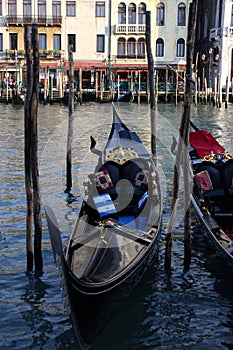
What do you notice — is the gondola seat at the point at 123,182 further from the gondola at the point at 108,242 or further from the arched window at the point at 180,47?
the arched window at the point at 180,47

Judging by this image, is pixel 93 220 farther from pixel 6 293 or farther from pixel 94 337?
pixel 94 337

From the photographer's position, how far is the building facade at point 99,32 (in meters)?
20.5

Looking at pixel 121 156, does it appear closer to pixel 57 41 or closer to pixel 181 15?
pixel 57 41

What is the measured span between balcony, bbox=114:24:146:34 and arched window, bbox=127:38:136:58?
35 cm

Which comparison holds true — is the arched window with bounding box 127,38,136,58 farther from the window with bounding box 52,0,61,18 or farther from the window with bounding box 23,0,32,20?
the window with bounding box 23,0,32,20

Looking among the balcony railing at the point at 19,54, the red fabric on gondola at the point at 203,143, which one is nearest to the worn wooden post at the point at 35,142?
the red fabric on gondola at the point at 203,143

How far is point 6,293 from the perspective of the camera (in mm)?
3396

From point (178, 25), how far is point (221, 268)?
18228mm

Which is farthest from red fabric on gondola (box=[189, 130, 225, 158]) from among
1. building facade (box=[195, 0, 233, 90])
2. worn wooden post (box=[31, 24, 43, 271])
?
building facade (box=[195, 0, 233, 90])

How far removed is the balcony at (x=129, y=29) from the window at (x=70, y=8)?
177 cm

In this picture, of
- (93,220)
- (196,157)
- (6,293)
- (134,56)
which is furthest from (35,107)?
(134,56)

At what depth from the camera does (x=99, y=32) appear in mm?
20766

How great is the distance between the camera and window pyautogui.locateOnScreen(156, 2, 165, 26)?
2069 cm

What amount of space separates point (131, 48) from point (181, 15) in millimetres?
2303
